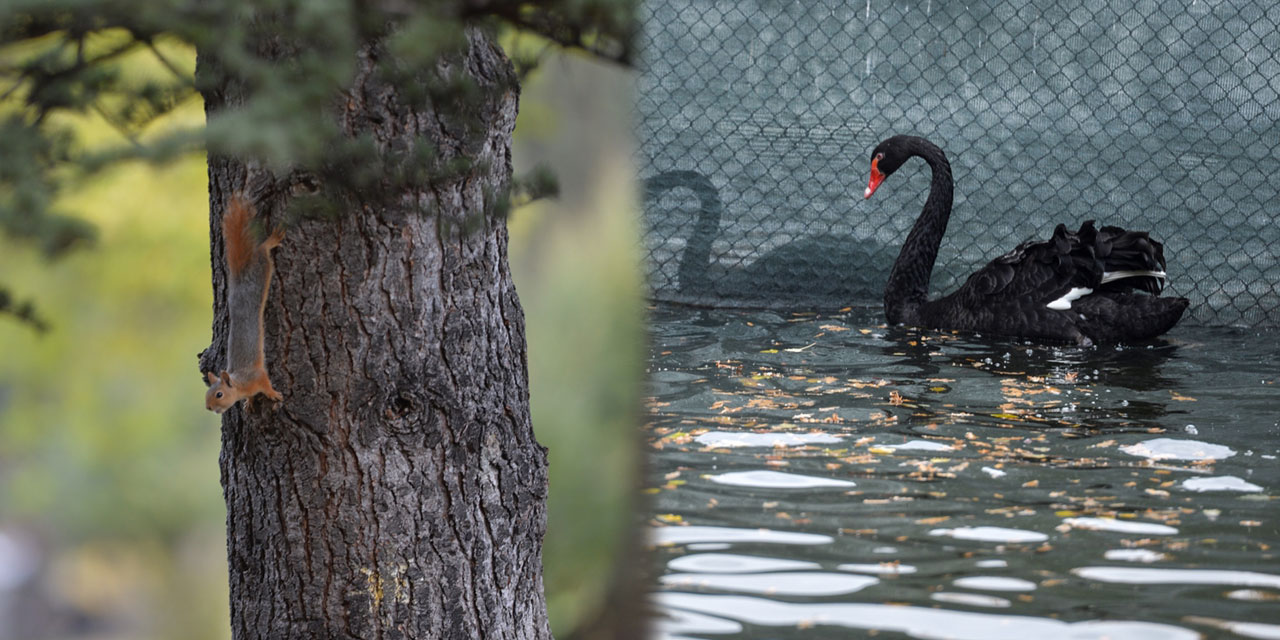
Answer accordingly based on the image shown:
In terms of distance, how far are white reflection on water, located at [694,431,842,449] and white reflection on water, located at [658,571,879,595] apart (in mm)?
672

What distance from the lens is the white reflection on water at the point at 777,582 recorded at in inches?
65.0

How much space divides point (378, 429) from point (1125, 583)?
108cm

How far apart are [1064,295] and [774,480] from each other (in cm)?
172

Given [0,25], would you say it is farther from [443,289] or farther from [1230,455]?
[1230,455]

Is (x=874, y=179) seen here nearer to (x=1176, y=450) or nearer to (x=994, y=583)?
(x=1176, y=450)

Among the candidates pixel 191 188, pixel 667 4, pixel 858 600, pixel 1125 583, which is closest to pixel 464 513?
pixel 858 600

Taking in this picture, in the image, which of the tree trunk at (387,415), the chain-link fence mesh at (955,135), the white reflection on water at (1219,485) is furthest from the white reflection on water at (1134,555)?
the chain-link fence mesh at (955,135)

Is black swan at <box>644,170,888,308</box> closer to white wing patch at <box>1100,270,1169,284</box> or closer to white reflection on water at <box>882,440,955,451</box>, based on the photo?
white wing patch at <box>1100,270,1169,284</box>

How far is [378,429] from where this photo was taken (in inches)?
50.0

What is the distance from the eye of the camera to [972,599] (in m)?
1.61

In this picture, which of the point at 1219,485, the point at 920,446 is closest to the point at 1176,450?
the point at 1219,485

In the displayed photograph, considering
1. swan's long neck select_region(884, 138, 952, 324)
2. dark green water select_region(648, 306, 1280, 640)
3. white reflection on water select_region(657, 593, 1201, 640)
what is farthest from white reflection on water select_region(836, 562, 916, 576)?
swan's long neck select_region(884, 138, 952, 324)

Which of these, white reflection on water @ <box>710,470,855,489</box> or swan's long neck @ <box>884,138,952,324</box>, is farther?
swan's long neck @ <box>884,138,952,324</box>

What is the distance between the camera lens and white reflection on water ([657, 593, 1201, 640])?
1.49m
